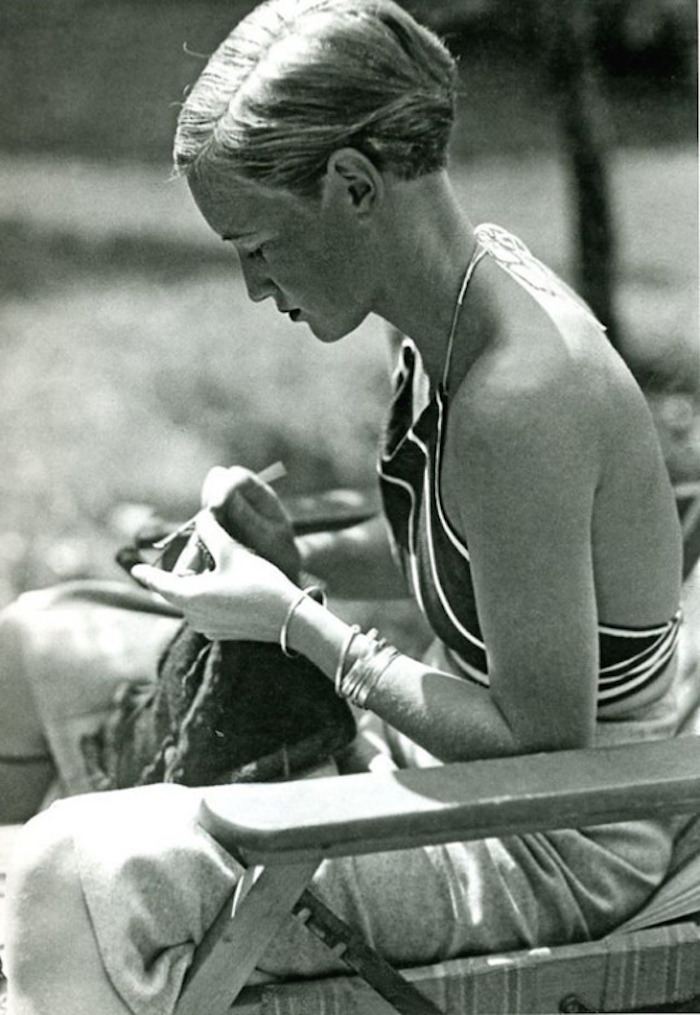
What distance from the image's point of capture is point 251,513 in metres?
2.01

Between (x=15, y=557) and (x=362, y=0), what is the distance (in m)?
1.42

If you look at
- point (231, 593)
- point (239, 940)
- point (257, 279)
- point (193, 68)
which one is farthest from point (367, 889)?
point (193, 68)

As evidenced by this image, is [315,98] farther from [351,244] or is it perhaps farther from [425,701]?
[425,701]

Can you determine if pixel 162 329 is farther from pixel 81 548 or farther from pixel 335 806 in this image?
pixel 335 806

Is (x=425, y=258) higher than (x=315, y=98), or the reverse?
(x=315, y=98)

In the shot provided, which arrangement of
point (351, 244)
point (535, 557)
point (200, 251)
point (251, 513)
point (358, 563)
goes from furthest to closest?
1. point (200, 251)
2. point (358, 563)
3. point (251, 513)
4. point (351, 244)
5. point (535, 557)

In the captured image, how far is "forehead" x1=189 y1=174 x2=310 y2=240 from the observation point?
1.63 m

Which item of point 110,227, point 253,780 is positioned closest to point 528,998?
point 253,780

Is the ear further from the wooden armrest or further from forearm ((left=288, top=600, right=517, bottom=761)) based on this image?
the wooden armrest

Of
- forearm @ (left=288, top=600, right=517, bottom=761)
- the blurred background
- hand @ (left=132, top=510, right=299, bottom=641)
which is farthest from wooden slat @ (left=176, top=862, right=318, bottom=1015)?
the blurred background

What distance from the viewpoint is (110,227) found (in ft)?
8.75

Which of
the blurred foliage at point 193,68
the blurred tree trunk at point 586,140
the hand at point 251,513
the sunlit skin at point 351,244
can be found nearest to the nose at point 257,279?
the sunlit skin at point 351,244

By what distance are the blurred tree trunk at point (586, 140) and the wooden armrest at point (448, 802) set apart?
1.41m

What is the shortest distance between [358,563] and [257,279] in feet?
2.39
